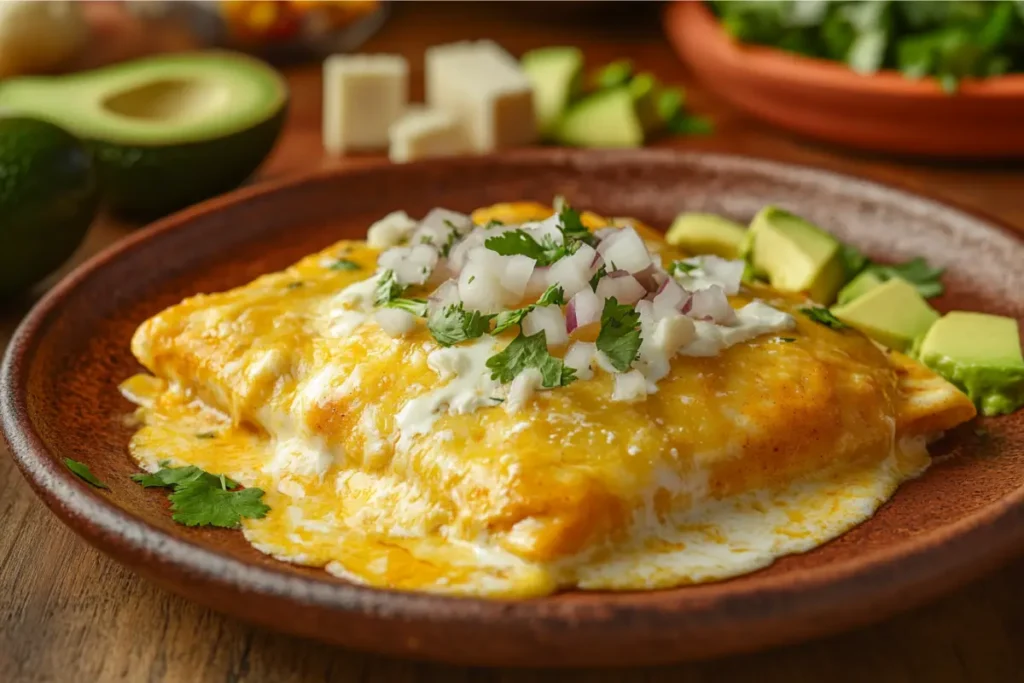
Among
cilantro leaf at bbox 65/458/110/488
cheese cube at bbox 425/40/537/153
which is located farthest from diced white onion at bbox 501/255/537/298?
cheese cube at bbox 425/40/537/153

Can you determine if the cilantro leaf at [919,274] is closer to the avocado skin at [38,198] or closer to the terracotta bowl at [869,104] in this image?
the terracotta bowl at [869,104]

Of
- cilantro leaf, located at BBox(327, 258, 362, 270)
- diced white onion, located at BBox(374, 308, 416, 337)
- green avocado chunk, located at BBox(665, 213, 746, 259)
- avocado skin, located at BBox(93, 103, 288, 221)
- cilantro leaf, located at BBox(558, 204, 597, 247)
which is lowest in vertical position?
avocado skin, located at BBox(93, 103, 288, 221)

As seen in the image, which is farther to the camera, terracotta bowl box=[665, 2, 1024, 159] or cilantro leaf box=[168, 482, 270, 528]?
terracotta bowl box=[665, 2, 1024, 159]

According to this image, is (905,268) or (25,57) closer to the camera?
(905,268)

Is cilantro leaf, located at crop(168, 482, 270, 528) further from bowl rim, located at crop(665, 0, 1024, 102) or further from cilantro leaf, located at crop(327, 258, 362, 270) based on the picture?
bowl rim, located at crop(665, 0, 1024, 102)

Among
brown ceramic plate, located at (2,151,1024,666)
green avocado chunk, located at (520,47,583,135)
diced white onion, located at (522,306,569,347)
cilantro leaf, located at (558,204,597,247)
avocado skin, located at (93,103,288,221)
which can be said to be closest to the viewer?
brown ceramic plate, located at (2,151,1024,666)

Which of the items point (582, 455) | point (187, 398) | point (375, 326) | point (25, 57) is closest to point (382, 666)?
point (582, 455)

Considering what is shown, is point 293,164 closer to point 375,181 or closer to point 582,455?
point 375,181
